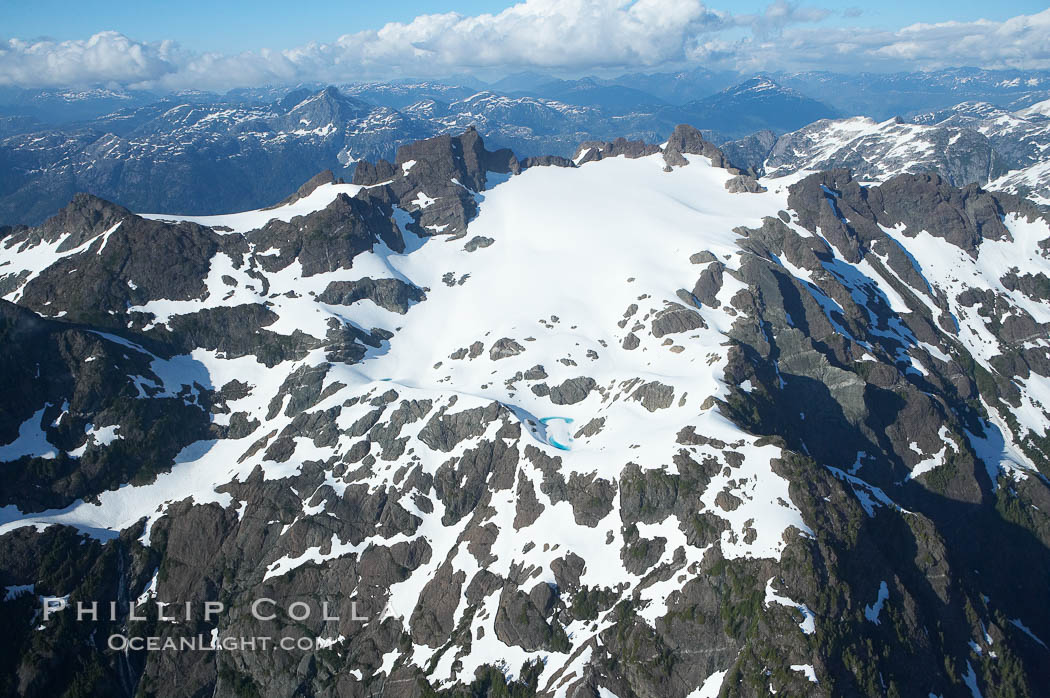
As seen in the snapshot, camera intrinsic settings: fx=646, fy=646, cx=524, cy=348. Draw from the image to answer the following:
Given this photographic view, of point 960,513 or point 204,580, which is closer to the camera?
point 204,580

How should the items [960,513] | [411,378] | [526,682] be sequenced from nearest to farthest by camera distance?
[526,682], [960,513], [411,378]

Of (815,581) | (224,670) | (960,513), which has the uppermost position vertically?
(815,581)

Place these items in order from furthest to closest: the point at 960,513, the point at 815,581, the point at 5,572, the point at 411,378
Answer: the point at 411,378 → the point at 960,513 → the point at 5,572 → the point at 815,581

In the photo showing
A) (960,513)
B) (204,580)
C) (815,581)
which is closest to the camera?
(815,581)

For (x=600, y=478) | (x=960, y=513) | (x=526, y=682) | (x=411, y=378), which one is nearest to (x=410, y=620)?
(x=526, y=682)

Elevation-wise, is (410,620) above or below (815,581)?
below

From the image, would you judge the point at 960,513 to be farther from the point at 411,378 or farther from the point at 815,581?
the point at 411,378

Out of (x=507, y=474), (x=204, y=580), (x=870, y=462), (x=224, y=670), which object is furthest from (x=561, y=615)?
(x=870, y=462)

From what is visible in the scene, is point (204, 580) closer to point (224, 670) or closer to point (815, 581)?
point (224, 670)

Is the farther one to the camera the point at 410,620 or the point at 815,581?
the point at 410,620

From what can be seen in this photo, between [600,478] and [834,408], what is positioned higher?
[600,478]
